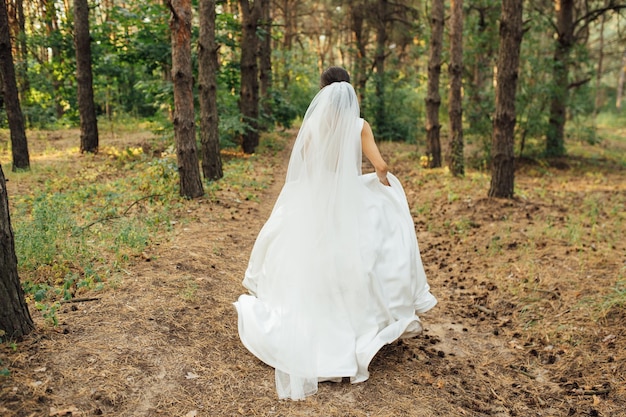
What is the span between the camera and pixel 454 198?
10.5m

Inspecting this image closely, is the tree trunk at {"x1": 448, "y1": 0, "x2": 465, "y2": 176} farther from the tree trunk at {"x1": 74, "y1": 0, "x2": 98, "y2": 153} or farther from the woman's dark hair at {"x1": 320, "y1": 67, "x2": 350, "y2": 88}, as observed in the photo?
the tree trunk at {"x1": 74, "y1": 0, "x2": 98, "y2": 153}

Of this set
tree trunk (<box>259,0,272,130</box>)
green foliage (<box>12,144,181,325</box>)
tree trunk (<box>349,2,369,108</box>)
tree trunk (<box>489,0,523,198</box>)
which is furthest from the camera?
tree trunk (<box>349,2,369,108</box>)

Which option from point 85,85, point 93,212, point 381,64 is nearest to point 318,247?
point 93,212

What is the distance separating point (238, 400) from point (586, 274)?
190 inches

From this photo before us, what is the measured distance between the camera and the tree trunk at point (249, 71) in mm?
15047

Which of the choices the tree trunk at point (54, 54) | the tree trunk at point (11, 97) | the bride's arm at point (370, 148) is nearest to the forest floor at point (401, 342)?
the bride's arm at point (370, 148)

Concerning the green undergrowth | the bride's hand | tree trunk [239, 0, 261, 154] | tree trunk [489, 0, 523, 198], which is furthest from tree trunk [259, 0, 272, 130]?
the bride's hand

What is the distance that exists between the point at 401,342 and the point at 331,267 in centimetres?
134

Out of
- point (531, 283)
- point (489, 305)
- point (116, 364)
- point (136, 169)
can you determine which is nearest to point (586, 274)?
point (531, 283)

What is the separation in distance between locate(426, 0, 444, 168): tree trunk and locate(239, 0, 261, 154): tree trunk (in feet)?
17.2

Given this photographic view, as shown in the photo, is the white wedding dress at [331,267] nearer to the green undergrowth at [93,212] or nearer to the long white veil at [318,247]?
the long white veil at [318,247]

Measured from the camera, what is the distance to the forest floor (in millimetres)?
3777

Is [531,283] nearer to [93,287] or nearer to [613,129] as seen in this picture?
[93,287]

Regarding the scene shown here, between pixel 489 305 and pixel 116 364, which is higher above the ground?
pixel 116 364
